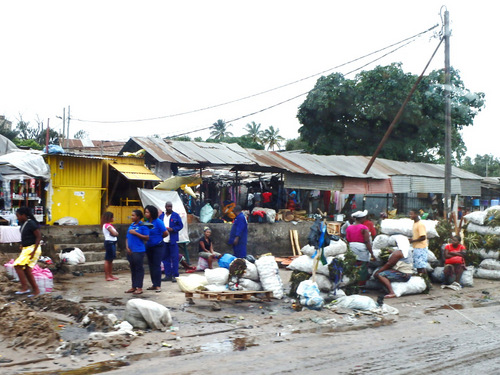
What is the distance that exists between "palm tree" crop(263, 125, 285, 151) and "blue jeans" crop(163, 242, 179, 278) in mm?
48250

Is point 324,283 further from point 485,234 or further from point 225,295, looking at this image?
point 485,234

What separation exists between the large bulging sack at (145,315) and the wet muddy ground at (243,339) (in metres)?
0.16

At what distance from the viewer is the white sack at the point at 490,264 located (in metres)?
12.9

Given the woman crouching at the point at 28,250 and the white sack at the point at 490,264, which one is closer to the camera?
the woman crouching at the point at 28,250

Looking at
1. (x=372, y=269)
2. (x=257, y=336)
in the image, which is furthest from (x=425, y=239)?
(x=257, y=336)

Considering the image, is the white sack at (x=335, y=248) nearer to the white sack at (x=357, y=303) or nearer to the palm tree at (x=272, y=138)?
the white sack at (x=357, y=303)

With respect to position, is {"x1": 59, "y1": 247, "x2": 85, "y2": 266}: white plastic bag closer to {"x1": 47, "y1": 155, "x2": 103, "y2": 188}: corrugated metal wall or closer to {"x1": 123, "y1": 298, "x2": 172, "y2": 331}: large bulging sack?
{"x1": 47, "y1": 155, "x2": 103, "y2": 188}: corrugated metal wall

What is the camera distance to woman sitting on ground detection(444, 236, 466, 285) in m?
11.5

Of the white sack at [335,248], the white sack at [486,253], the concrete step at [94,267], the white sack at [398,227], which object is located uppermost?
the white sack at [398,227]

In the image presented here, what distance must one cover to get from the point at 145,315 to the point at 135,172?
7692 mm

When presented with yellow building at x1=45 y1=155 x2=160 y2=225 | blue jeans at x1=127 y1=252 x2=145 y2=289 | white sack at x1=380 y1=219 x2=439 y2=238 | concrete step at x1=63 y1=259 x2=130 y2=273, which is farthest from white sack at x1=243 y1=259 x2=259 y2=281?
yellow building at x1=45 y1=155 x2=160 y2=225

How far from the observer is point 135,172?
1407cm

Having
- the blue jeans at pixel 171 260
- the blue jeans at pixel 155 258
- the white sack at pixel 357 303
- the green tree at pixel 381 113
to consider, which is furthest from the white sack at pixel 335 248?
the green tree at pixel 381 113

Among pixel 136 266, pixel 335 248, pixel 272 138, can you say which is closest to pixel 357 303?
pixel 335 248
